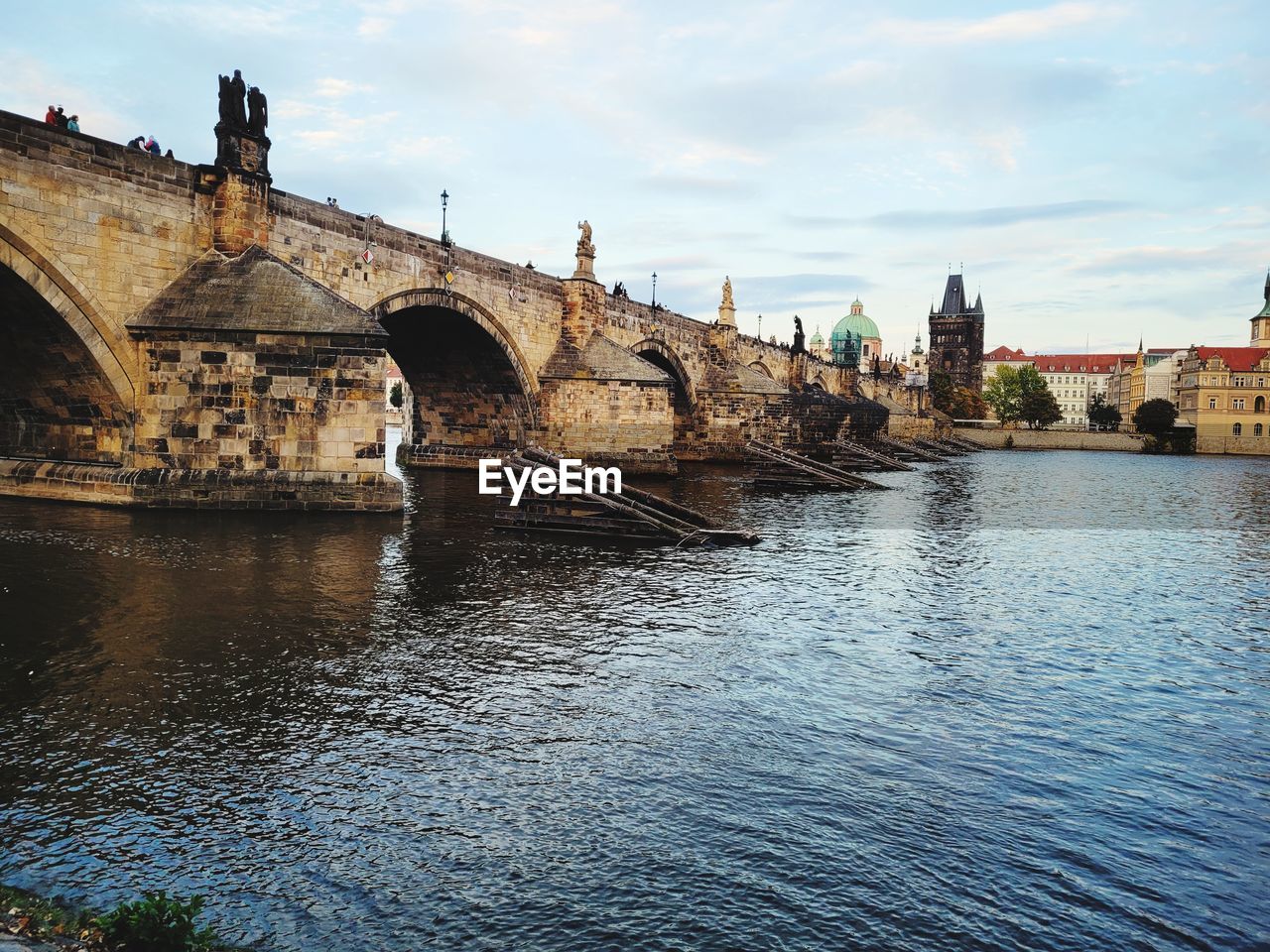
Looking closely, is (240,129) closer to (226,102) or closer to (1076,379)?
(226,102)

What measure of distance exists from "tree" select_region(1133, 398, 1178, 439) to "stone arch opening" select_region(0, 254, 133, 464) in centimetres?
9886

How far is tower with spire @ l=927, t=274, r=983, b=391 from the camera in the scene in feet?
499

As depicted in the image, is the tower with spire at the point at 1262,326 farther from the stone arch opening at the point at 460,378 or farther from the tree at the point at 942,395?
the stone arch opening at the point at 460,378

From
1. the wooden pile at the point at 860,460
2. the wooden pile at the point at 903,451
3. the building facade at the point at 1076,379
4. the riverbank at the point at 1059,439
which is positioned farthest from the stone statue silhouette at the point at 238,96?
the building facade at the point at 1076,379

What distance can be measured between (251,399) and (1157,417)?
10101cm

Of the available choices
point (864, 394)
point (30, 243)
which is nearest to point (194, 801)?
point (30, 243)

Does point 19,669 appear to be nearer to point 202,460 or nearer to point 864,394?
point 202,460

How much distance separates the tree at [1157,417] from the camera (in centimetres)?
9475

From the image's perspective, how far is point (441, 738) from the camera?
658cm

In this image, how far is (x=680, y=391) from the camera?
49250 millimetres

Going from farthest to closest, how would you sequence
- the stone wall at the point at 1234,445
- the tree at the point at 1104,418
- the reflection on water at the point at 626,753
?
the tree at the point at 1104,418, the stone wall at the point at 1234,445, the reflection on water at the point at 626,753

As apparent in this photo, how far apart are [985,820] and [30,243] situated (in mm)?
17913

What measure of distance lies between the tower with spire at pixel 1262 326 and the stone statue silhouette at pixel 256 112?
12409 cm

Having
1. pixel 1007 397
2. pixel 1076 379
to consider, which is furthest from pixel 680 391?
pixel 1076 379
